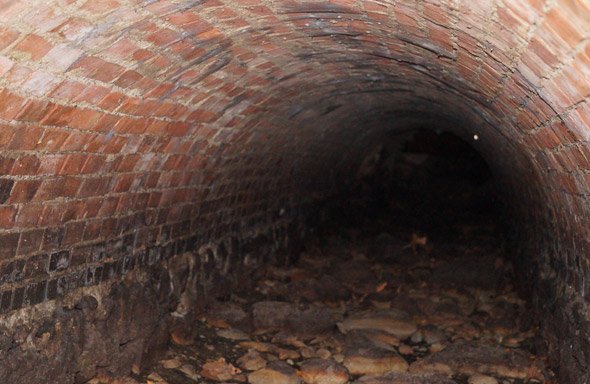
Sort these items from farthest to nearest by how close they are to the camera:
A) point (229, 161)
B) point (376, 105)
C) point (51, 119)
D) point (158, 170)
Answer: point (376, 105)
point (229, 161)
point (158, 170)
point (51, 119)

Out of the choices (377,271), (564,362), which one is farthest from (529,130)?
(377,271)

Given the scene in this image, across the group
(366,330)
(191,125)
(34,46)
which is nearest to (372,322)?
(366,330)

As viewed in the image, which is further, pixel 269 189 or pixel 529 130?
pixel 269 189

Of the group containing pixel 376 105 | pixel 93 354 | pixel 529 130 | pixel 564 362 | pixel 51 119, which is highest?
pixel 376 105

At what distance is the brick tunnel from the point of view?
2.77m

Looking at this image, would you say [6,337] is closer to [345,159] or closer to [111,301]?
[111,301]

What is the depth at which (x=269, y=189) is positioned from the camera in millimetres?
7820

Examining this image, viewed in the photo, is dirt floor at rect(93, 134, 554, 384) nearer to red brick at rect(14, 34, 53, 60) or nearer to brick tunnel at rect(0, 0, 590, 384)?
brick tunnel at rect(0, 0, 590, 384)

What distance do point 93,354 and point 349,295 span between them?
3879mm

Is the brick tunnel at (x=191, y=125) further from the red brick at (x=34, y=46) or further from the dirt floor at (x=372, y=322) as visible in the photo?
the dirt floor at (x=372, y=322)

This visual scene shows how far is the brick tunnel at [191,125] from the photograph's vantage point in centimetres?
277

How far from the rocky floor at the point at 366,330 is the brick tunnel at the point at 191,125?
1.16ft

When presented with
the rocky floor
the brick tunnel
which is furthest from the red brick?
the rocky floor

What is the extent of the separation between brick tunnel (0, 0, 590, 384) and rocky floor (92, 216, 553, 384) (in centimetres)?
35
